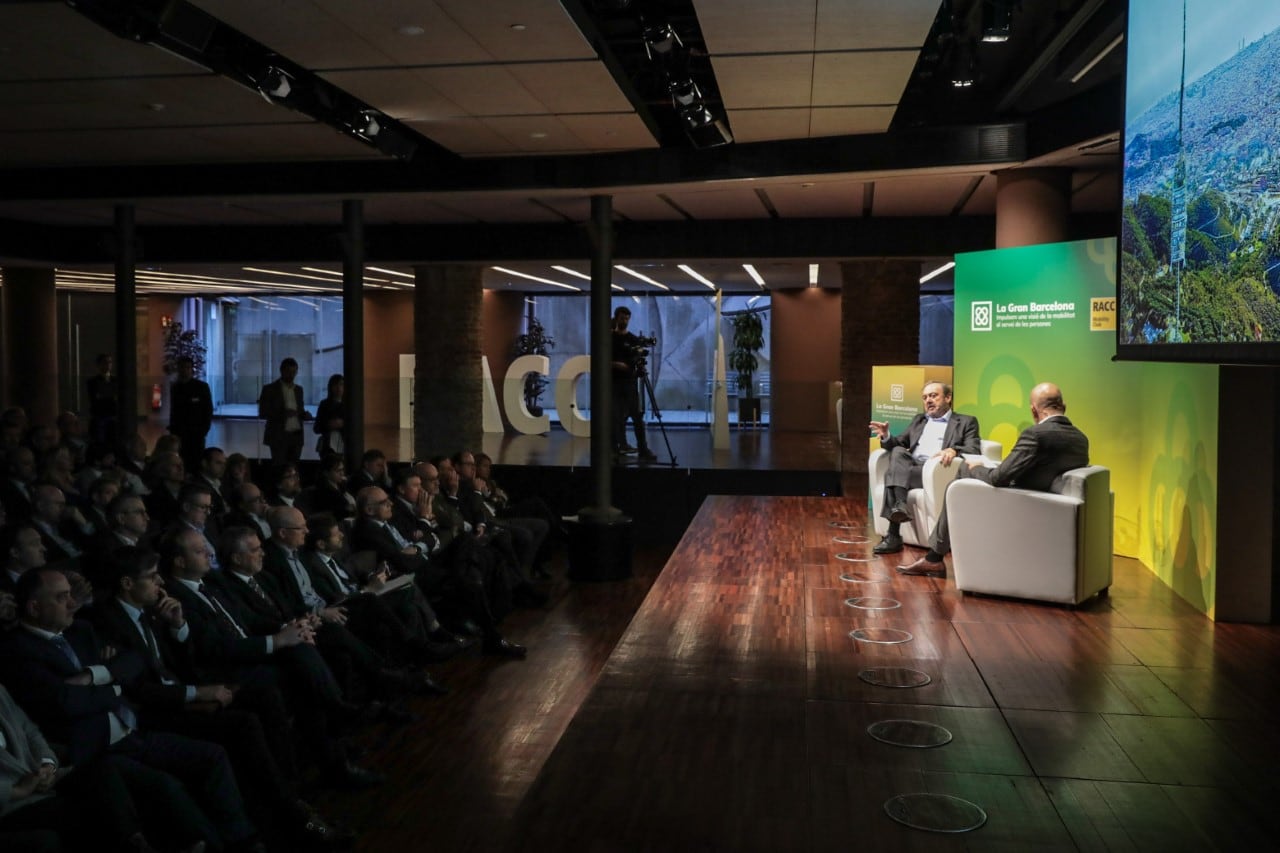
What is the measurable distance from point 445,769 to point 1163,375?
15.3ft

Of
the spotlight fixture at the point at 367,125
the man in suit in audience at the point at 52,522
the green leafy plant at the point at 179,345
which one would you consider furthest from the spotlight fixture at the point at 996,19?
the green leafy plant at the point at 179,345

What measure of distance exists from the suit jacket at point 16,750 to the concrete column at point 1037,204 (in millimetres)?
6815

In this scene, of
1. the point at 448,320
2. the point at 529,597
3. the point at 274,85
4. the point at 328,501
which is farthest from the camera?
the point at 448,320

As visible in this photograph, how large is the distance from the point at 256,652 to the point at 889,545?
4136 millimetres

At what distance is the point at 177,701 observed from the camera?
14.1 ft

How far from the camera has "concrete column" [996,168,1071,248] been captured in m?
8.02

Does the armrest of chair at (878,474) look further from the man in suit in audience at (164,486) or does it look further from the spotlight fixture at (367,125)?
the man in suit in audience at (164,486)

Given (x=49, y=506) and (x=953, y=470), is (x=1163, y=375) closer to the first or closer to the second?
(x=953, y=470)

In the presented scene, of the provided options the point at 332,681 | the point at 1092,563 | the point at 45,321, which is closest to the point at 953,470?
the point at 1092,563

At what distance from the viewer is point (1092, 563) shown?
5945 mm

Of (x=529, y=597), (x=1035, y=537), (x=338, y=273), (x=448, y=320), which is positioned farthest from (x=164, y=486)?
(x=338, y=273)

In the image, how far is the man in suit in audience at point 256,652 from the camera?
4.77 metres

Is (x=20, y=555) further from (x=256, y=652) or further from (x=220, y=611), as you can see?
(x=256, y=652)

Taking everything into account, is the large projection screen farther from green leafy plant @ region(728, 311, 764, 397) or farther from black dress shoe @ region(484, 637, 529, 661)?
green leafy plant @ region(728, 311, 764, 397)
